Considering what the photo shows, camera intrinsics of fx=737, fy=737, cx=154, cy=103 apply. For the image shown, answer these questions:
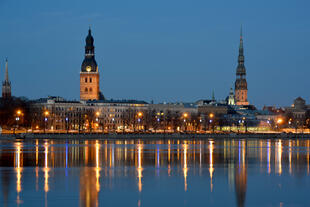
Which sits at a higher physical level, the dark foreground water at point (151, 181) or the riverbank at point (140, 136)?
the riverbank at point (140, 136)

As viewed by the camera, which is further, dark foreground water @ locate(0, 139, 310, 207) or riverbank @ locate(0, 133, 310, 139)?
riverbank @ locate(0, 133, 310, 139)

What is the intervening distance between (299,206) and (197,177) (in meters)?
10.2

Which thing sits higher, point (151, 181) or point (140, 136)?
point (140, 136)

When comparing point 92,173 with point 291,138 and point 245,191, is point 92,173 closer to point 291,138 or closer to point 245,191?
point 245,191

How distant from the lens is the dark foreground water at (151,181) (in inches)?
1171

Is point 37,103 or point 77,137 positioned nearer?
point 77,137

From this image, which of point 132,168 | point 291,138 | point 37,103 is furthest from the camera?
point 37,103

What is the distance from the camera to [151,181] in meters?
36.0

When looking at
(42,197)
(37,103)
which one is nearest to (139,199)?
(42,197)

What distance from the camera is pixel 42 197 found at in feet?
98.6

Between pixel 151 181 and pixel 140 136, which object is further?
pixel 140 136

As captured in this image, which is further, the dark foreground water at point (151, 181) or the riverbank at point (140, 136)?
the riverbank at point (140, 136)

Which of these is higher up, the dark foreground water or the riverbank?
the riverbank

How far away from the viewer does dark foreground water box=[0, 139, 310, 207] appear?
97.6ft
